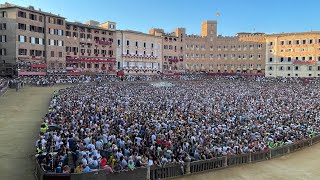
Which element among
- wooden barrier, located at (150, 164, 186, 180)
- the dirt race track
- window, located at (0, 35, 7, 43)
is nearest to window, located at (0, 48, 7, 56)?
window, located at (0, 35, 7, 43)

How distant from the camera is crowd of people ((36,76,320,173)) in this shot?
16.6 metres

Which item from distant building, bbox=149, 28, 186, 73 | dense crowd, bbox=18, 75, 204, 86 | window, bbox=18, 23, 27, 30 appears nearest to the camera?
dense crowd, bbox=18, 75, 204, 86

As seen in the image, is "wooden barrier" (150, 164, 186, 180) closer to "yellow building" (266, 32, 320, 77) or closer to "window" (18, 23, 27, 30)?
"window" (18, 23, 27, 30)

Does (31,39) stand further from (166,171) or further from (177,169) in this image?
(166,171)

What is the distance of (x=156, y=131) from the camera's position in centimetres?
2316

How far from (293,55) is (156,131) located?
272 feet

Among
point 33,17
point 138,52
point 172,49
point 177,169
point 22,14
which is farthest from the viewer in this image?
point 172,49

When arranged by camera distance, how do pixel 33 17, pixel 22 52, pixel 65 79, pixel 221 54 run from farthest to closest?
1. pixel 221 54
2. pixel 33 17
3. pixel 65 79
4. pixel 22 52

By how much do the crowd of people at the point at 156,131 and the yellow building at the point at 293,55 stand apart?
58.3 metres

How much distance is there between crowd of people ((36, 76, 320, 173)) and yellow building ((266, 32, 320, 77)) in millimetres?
58335

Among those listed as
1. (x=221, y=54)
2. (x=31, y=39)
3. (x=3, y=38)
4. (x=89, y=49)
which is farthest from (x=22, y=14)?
(x=221, y=54)

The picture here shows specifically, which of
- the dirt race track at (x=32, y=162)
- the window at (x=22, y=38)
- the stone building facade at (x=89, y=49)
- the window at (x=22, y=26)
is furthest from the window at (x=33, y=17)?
the dirt race track at (x=32, y=162)

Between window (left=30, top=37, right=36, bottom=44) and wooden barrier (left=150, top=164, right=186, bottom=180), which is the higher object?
window (left=30, top=37, right=36, bottom=44)

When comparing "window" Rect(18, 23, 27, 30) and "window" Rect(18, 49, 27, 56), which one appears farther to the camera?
"window" Rect(18, 49, 27, 56)
